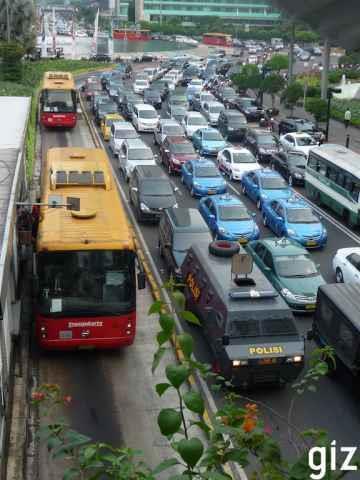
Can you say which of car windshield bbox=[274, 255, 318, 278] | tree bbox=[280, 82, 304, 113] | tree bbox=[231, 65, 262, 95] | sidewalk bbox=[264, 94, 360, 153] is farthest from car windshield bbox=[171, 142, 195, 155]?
tree bbox=[231, 65, 262, 95]

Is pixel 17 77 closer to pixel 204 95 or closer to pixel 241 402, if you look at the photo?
pixel 204 95

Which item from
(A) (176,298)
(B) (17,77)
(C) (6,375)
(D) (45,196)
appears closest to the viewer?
(A) (176,298)

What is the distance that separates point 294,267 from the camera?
56.3ft

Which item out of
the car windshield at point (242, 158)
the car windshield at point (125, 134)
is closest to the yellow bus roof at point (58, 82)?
the car windshield at point (125, 134)

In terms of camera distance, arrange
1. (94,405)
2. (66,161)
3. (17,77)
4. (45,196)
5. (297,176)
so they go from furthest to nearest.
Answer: (17,77) → (297,176) → (66,161) → (45,196) → (94,405)

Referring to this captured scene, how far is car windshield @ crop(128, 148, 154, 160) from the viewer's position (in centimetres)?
3019

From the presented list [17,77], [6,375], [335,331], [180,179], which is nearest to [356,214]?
[180,179]

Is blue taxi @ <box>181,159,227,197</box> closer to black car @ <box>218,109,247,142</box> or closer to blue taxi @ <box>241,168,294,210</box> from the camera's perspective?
blue taxi @ <box>241,168,294,210</box>

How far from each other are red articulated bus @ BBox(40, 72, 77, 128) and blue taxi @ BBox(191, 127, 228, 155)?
26.6 ft

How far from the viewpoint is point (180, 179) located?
31.3m

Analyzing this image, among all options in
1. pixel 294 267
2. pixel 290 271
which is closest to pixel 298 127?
pixel 294 267

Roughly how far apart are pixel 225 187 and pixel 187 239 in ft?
31.7

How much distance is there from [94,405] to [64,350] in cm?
209

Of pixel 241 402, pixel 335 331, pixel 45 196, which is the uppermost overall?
pixel 45 196
